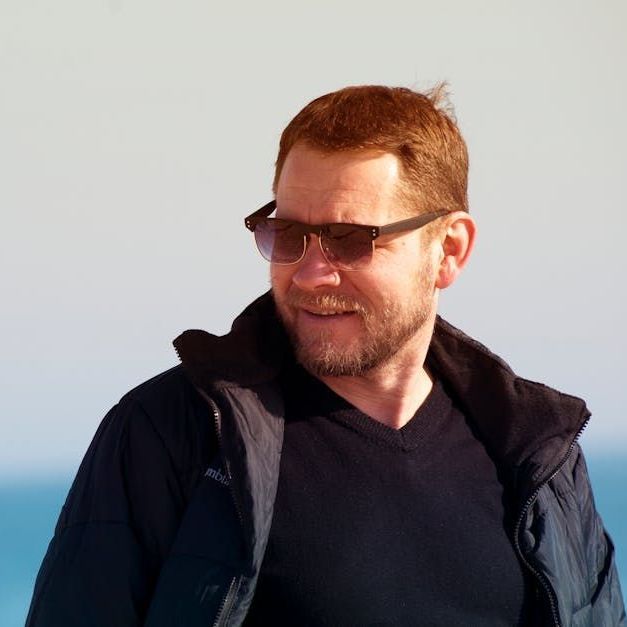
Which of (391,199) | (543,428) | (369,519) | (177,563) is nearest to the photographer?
(177,563)

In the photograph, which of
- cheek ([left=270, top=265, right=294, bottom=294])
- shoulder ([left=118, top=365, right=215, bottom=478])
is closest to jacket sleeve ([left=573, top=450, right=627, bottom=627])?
cheek ([left=270, top=265, right=294, bottom=294])

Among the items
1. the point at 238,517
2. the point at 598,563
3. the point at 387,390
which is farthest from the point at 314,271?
the point at 598,563

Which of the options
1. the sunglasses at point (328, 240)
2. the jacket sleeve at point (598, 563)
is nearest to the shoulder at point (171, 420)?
the sunglasses at point (328, 240)

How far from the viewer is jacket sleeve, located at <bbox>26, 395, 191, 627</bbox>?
2.12 metres

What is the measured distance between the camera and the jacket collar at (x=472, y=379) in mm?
2357

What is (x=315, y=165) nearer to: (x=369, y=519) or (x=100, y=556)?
(x=369, y=519)

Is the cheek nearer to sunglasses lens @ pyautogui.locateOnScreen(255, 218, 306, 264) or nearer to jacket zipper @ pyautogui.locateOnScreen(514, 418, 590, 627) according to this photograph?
sunglasses lens @ pyautogui.locateOnScreen(255, 218, 306, 264)

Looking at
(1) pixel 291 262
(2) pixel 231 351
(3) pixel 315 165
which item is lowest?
(2) pixel 231 351

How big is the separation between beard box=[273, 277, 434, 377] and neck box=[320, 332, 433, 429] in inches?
1.1

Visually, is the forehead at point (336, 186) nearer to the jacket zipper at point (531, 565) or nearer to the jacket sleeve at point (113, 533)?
the jacket sleeve at point (113, 533)

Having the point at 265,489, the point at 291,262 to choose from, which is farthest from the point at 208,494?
the point at 291,262

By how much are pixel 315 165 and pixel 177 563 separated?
0.81m

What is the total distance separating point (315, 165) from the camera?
2.44 m

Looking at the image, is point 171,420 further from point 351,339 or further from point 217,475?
point 351,339
